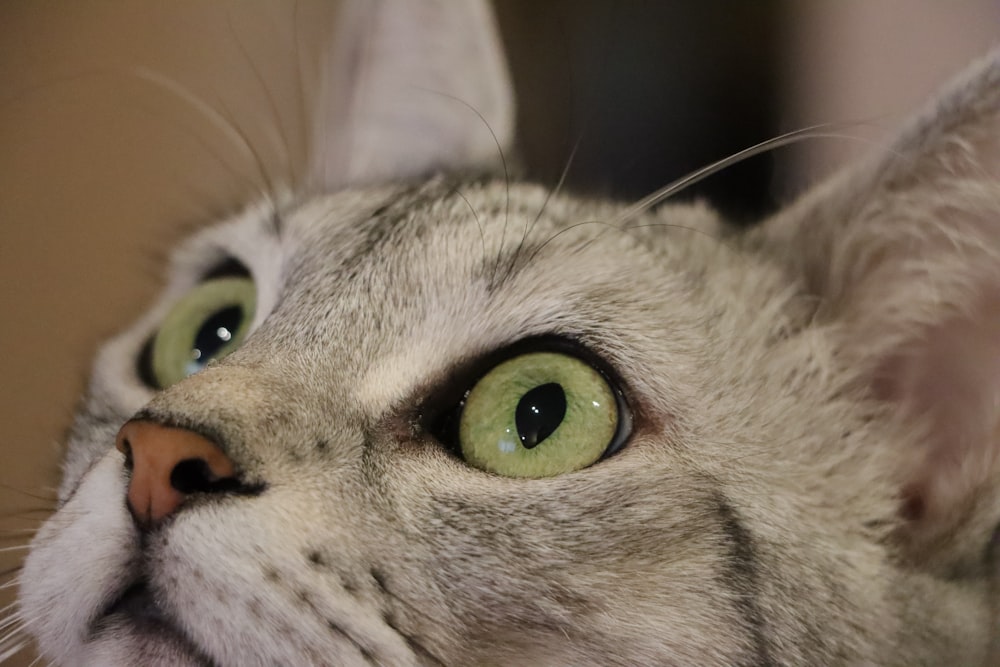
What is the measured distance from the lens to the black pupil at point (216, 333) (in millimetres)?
753

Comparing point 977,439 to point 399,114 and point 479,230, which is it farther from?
point 399,114

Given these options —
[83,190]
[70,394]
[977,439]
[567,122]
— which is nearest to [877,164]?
[977,439]

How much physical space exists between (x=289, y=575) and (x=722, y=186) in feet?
1.89

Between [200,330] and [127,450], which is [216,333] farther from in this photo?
[127,450]

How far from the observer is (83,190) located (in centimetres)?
108

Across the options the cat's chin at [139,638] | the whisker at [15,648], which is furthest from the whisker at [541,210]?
the whisker at [15,648]

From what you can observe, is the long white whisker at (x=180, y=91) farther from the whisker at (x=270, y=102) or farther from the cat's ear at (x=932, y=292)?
the cat's ear at (x=932, y=292)

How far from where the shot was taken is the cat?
1.59 feet

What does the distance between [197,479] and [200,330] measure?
0.31m

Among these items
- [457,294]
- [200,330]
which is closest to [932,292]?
[457,294]

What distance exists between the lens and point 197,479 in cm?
50

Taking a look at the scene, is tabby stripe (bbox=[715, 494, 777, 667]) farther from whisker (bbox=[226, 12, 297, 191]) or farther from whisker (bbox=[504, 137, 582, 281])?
whisker (bbox=[226, 12, 297, 191])

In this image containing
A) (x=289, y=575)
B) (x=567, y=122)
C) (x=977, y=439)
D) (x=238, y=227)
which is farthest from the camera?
(x=567, y=122)

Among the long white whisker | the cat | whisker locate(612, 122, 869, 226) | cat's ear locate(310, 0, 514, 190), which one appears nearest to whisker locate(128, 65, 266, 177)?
the long white whisker
